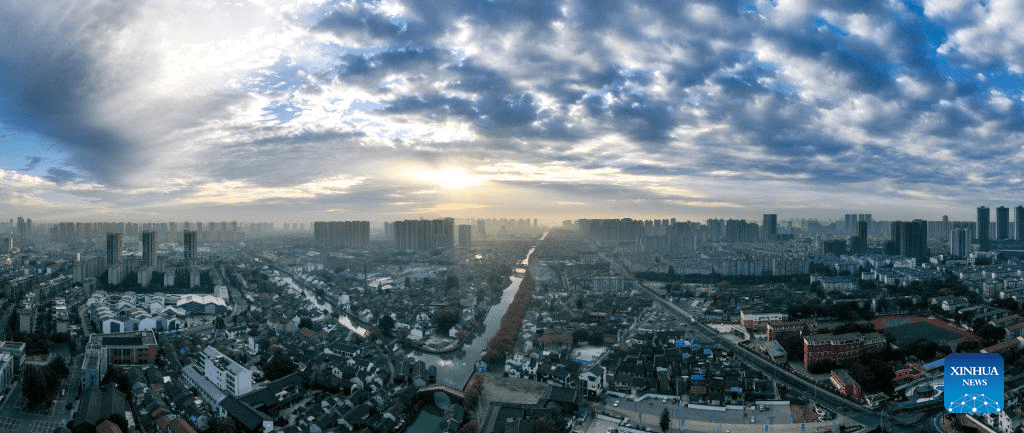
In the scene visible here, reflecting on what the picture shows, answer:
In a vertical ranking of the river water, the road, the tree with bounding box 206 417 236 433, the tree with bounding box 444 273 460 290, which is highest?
the tree with bounding box 444 273 460 290

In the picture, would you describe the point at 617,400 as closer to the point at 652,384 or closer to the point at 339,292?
the point at 652,384

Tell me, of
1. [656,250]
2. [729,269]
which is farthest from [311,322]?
[656,250]

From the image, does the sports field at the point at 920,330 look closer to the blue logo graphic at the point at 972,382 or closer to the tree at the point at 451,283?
the blue logo graphic at the point at 972,382

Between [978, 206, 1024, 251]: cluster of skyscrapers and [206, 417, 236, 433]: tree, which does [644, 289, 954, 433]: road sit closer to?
[206, 417, 236, 433]: tree

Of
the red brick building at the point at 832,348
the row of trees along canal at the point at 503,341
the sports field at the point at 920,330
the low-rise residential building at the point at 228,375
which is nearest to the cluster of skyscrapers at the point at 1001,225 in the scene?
the sports field at the point at 920,330

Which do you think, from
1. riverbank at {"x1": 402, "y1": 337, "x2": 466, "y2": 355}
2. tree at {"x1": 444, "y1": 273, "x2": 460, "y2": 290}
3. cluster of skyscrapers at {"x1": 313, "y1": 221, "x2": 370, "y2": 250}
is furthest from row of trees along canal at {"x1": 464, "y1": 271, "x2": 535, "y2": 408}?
cluster of skyscrapers at {"x1": 313, "y1": 221, "x2": 370, "y2": 250}

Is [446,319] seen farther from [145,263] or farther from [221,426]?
[145,263]
